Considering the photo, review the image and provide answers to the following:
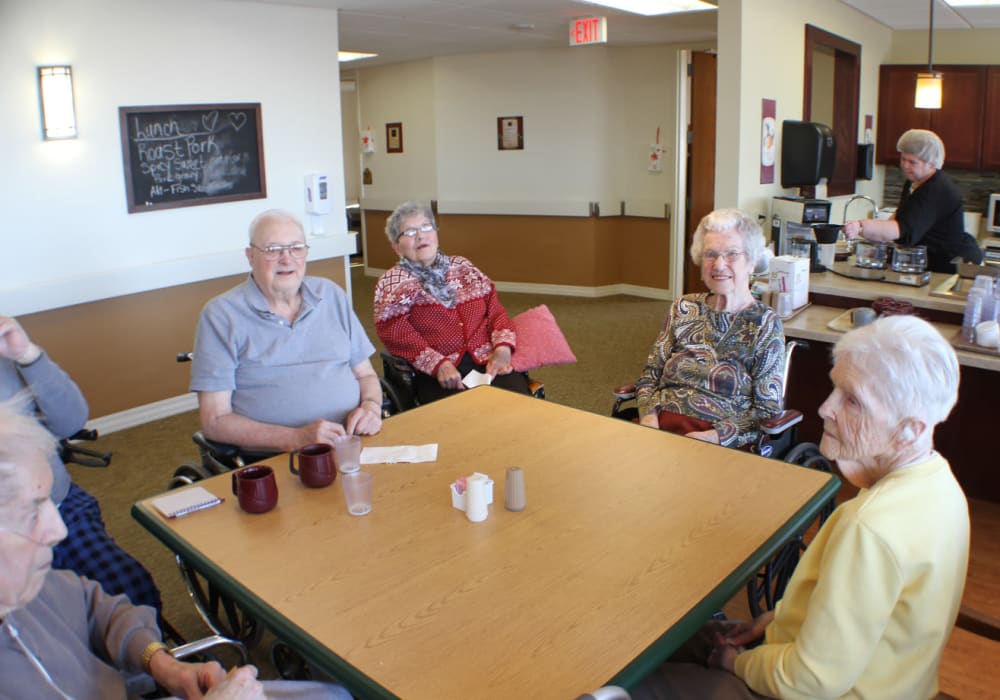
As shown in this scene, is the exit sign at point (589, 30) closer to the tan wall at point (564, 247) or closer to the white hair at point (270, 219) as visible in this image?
the tan wall at point (564, 247)

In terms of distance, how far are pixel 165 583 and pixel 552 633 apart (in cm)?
206

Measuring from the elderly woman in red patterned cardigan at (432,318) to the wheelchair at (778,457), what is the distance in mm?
724

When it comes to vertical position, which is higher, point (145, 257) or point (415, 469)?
point (145, 257)

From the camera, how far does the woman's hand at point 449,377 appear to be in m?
3.29

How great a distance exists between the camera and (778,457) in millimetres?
2775

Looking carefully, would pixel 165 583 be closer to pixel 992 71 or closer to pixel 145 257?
pixel 145 257

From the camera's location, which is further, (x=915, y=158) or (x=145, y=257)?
(x=145, y=257)

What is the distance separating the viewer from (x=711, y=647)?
5.88 feet

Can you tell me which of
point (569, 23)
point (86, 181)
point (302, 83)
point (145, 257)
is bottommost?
point (145, 257)

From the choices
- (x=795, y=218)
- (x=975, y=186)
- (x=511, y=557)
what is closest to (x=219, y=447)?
(x=511, y=557)

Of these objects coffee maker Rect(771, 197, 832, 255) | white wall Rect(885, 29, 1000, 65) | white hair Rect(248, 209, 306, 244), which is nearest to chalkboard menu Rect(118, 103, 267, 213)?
white hair Rect(248, 209, 306, 244)

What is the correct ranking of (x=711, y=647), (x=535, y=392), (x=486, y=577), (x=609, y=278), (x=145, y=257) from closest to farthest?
(x=486, y=577), (x=711, y=647), (x=535, y=392), (x=145, y=257), (x=609, y=278)

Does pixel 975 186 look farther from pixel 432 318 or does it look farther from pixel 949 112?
pixel 432 318

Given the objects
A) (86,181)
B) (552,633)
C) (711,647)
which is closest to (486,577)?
(552,633)
